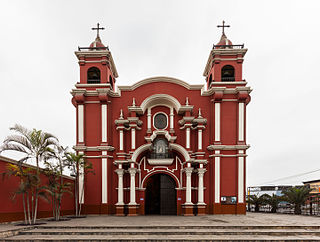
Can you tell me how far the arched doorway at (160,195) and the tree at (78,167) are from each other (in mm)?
5092

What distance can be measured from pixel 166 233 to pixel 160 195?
28.6 feet

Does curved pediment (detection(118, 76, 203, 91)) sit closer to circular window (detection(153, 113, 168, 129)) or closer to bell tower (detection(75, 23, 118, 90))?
bell tower (detection(75, 23, 118, 90))

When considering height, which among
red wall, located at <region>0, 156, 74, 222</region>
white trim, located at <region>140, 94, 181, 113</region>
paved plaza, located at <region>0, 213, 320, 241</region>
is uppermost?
white trim, located at <region>140, 94, 181, 113</region>

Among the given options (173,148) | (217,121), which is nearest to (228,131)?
(217,121)

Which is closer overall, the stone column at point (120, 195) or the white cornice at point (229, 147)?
the stone column at point (120, 195)

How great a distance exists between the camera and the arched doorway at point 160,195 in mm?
19766

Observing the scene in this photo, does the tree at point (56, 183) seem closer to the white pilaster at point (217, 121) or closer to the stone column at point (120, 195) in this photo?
the stone column at point (120, 195)

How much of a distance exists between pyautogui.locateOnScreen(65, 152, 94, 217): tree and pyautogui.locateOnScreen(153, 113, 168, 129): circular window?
6.19 metres

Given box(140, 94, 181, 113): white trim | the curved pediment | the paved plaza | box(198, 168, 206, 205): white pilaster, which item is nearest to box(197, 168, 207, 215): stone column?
box(198, 168, 206, 205): white pilaster

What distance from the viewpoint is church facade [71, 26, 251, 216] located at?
19.0 meters

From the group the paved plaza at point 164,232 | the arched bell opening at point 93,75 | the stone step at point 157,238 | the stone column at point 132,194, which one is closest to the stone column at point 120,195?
the stone column at point 132,194

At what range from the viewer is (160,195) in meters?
20.0

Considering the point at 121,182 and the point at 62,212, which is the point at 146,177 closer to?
the point at 121,182

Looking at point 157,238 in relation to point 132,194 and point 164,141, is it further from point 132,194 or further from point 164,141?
point 164,141
